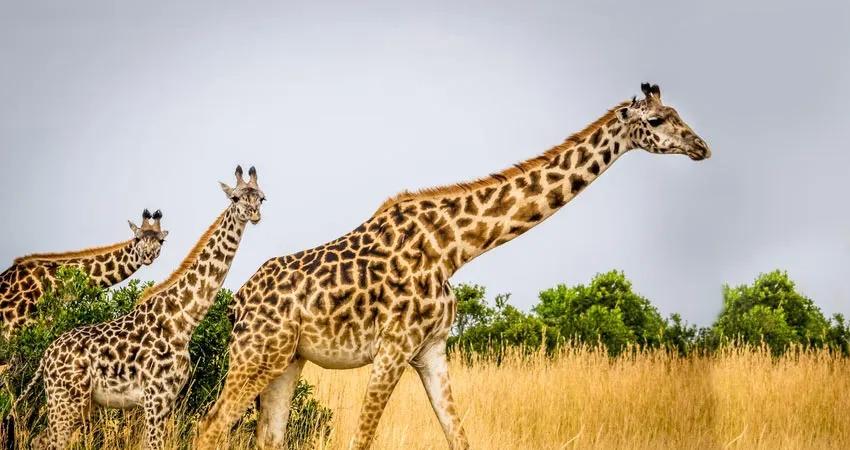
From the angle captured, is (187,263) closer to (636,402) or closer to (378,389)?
(378,389)

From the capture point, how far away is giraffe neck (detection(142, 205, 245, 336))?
8.63m

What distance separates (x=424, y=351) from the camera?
305 inches

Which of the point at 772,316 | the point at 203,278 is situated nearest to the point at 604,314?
the point at 772,316

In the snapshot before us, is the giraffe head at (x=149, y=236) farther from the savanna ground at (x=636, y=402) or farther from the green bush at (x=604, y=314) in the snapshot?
the green bush at (x=604, y=314)

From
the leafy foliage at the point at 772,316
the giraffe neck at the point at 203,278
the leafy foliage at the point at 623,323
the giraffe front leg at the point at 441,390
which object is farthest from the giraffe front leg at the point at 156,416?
the leafy foliage at the point at 772,316

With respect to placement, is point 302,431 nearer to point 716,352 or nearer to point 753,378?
point 753,378

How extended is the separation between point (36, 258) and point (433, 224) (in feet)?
21.4

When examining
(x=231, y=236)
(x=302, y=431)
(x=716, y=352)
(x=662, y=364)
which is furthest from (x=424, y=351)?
(x=716, y=352)

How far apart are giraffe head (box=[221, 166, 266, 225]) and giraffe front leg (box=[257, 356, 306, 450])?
1299 mm

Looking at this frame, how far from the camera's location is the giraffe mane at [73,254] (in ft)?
40.5

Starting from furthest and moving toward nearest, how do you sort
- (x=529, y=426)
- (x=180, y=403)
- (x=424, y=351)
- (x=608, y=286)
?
(x=608, y=286), (x=529, y=426), (x=180, y=403), (x=424, y=351)

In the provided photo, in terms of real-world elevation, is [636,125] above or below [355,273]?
above

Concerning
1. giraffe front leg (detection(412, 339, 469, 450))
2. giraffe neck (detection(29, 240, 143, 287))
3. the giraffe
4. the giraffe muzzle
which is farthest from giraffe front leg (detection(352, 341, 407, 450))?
giraffe neck (detection(29, 240, 143, 287))

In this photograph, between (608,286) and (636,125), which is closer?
(636,125)
